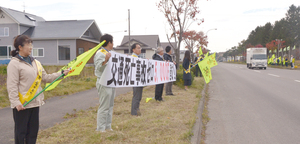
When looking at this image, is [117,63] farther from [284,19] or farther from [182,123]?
[284,19]

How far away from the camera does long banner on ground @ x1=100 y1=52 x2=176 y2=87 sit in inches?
178

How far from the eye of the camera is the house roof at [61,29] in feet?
97.8

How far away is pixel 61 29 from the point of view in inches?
1243

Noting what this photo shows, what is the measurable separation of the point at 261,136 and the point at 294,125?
1.37 metres

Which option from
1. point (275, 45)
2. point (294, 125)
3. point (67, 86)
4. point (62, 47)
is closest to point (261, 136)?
point (294, 125)

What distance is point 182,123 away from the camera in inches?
212

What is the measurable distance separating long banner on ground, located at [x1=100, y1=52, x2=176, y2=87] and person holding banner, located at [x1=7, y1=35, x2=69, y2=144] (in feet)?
4.21

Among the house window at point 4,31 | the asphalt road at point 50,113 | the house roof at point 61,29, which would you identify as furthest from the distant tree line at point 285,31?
the asphalt road at point 50,113

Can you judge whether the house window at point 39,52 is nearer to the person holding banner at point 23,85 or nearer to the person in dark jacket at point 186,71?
the person in dark jacket at point 186,71

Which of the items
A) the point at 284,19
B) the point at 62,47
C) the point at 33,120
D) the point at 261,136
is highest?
the point at 284,19

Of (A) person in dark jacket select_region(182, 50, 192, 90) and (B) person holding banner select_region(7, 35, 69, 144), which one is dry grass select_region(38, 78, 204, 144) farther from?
(A) person in dark jacket select_region(182, 50, 192, 90)

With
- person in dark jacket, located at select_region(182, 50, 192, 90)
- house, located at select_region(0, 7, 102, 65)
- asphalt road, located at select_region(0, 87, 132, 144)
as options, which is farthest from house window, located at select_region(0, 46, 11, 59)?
person in dark jacket, located at select_region(182, 50, 192, 90)

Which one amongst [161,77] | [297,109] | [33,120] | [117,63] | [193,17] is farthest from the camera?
[193,17]

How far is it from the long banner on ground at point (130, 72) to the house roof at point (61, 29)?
2370 centimetres
